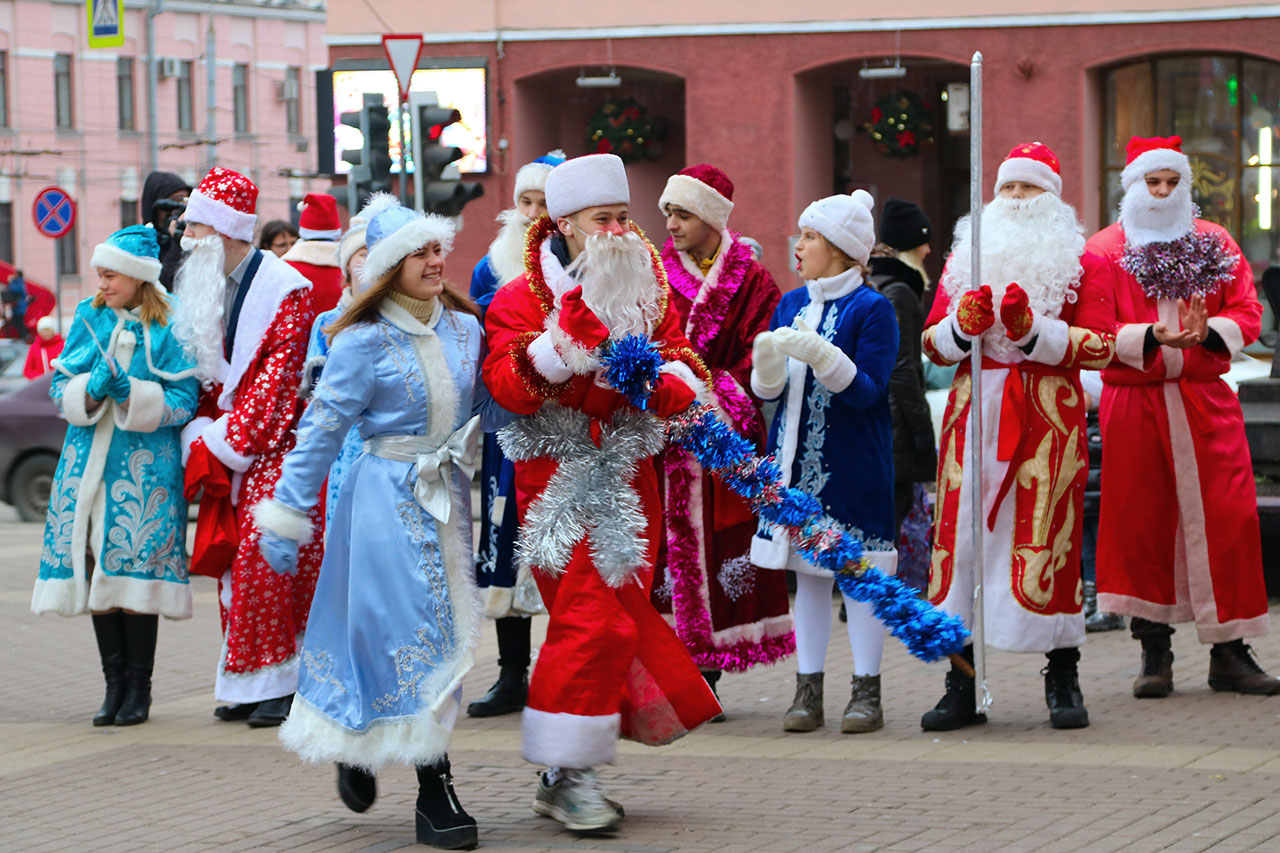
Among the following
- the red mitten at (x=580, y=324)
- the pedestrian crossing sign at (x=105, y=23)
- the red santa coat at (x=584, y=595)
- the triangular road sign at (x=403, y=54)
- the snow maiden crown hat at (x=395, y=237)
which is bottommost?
the red santa coat at (x=584, y=595)

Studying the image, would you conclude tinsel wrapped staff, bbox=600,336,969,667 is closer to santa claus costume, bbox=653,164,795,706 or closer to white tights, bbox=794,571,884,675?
white tights, bbox=794,571,884,675

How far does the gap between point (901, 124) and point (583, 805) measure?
20.7m

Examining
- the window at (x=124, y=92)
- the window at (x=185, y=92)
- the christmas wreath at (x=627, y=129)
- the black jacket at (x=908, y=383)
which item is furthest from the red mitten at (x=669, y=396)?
the window at (x=185, y=92)

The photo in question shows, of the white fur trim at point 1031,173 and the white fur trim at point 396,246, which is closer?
the white fur trim at point 396,246

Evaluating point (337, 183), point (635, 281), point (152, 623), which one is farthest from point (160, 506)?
point (337, 183)

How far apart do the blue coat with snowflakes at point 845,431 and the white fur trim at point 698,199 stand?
1.67 feet

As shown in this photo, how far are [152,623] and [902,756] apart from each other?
3018 millimetres

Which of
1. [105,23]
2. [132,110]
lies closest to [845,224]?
[105,23]

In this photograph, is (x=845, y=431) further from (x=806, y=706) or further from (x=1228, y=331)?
(x=1228, y=331)

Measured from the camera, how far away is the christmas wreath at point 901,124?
25.6 meters

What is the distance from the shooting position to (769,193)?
84.4 ft

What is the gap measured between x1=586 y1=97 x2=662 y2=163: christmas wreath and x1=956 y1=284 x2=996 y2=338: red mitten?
1989 centimetres

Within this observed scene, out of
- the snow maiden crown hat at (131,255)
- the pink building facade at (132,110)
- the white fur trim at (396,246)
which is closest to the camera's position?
the white fur trim at (396,246)

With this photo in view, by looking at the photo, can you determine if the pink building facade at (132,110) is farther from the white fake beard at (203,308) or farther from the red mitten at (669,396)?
the red mitten at (669,396)
